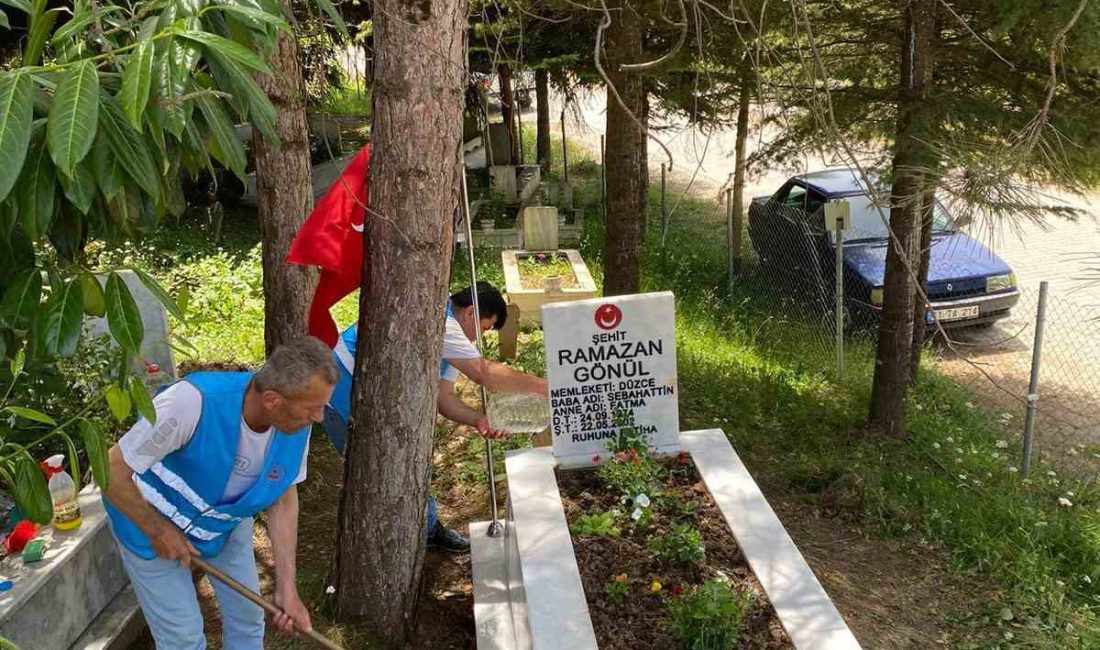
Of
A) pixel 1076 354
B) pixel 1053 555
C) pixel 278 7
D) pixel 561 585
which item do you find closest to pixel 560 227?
pixel 1076 354

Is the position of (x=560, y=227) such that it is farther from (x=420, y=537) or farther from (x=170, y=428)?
(x=170, y=428)

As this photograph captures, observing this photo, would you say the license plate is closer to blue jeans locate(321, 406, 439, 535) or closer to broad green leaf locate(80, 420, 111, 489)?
blue jeans locate(321, 406, 439, 535)

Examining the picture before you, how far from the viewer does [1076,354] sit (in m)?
9.20

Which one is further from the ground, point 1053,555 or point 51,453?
point 51,453

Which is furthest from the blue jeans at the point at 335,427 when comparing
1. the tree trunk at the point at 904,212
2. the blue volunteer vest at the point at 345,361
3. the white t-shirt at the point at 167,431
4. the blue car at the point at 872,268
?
the blue car at the point at 872,268

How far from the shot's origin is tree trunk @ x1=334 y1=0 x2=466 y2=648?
3564mm

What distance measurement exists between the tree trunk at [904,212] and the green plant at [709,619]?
2753 millimetres

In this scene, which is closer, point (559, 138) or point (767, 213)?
point (767, 213)

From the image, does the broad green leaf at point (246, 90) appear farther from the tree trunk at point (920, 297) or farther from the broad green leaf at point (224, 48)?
the tree trunk at point (920, 297)

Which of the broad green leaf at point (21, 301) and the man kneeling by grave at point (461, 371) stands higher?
the broad green leaf at point (21, 301)

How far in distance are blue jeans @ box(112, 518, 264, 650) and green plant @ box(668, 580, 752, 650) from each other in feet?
5.01

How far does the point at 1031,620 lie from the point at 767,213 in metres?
6.81

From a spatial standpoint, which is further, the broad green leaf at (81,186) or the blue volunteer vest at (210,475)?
the blue volunteer vest at (210,475)

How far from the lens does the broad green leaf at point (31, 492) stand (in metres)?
2.26
